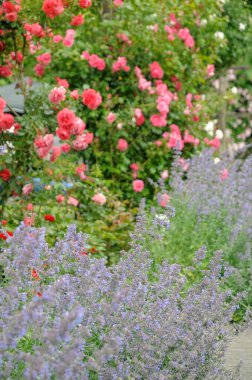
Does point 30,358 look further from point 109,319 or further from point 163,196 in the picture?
point 163,196

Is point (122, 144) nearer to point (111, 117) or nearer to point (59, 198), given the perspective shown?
point (111, 117)

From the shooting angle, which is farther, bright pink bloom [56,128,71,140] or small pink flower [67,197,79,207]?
small pink flower [67,197,79,207]

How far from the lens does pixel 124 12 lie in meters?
8.34

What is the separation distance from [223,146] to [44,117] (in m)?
7.51

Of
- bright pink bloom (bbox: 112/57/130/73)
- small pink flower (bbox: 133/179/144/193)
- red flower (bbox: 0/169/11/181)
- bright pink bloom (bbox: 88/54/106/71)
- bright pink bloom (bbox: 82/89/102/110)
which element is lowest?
red flower (bbox: 0/169/11/181)

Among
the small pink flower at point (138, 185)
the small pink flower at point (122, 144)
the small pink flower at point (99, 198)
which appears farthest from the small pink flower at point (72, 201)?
the small pink flower at point (122, 144)

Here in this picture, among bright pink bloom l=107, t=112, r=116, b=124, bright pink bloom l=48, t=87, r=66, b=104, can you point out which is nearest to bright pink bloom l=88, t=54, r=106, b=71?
bright pink bloom l=107, t=112, r=116, b=124

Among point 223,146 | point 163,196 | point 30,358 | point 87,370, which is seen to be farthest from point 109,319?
point 223,146

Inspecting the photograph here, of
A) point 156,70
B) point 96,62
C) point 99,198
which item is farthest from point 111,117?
point 99,198

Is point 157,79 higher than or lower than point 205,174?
higher

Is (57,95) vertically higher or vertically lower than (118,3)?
lower

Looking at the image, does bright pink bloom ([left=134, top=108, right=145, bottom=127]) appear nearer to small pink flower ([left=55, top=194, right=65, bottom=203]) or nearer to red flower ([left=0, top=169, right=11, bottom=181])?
small pink flower ([left=55, top=194, right=65, bottom=203])

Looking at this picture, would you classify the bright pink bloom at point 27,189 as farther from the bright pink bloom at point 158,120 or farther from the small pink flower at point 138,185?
the bright pink bloom at point 158,120

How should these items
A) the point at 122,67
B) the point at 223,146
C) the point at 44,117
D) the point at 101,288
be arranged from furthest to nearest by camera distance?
the point at 223,146 < the point at 122,67 < the point at 44,117 < the point at 101,288
